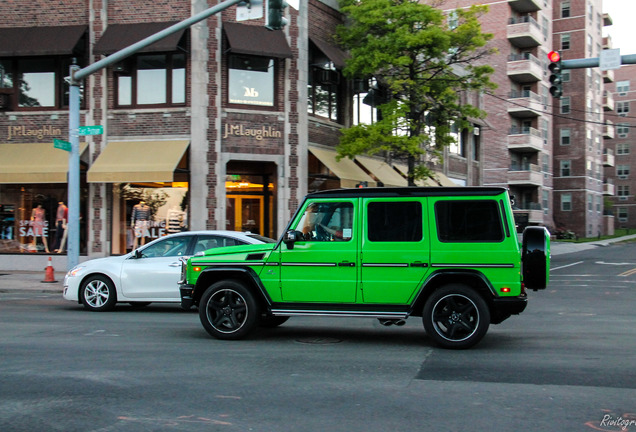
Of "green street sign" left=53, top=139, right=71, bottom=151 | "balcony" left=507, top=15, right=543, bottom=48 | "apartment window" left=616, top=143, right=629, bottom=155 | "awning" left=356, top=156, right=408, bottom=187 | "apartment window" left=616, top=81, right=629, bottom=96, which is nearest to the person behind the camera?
"green street sign" left=53, top=139, right=71, bottom=151

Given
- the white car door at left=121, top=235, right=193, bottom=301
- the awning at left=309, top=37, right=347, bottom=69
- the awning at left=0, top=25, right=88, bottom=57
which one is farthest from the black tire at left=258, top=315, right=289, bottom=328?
the awning at left=0, top=25, right=88, bottom=57

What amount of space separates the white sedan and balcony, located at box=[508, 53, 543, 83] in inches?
1860

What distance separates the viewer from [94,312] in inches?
496

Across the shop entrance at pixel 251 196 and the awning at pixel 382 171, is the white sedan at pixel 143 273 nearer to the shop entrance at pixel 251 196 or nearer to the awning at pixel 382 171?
the shop entrance at pixel 251 196

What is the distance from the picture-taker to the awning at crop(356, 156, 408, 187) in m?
25.8

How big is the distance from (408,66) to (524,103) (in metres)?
35.6

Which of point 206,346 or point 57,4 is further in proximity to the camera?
point 57,4

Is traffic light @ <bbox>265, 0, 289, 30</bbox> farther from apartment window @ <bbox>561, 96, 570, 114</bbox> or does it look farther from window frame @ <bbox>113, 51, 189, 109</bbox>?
apartment window @ <bbox>561, 96, 570, 114</bbox>

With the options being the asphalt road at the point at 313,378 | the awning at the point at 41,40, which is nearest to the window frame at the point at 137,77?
the awning at the point at 41,40

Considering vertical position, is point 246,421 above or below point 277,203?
below

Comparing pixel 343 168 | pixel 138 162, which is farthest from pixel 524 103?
pixel 138 162

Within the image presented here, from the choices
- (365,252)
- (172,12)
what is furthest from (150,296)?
(172,12)

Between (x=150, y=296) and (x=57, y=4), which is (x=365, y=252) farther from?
(x=57, y=4)

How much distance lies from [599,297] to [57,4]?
1932 cm
